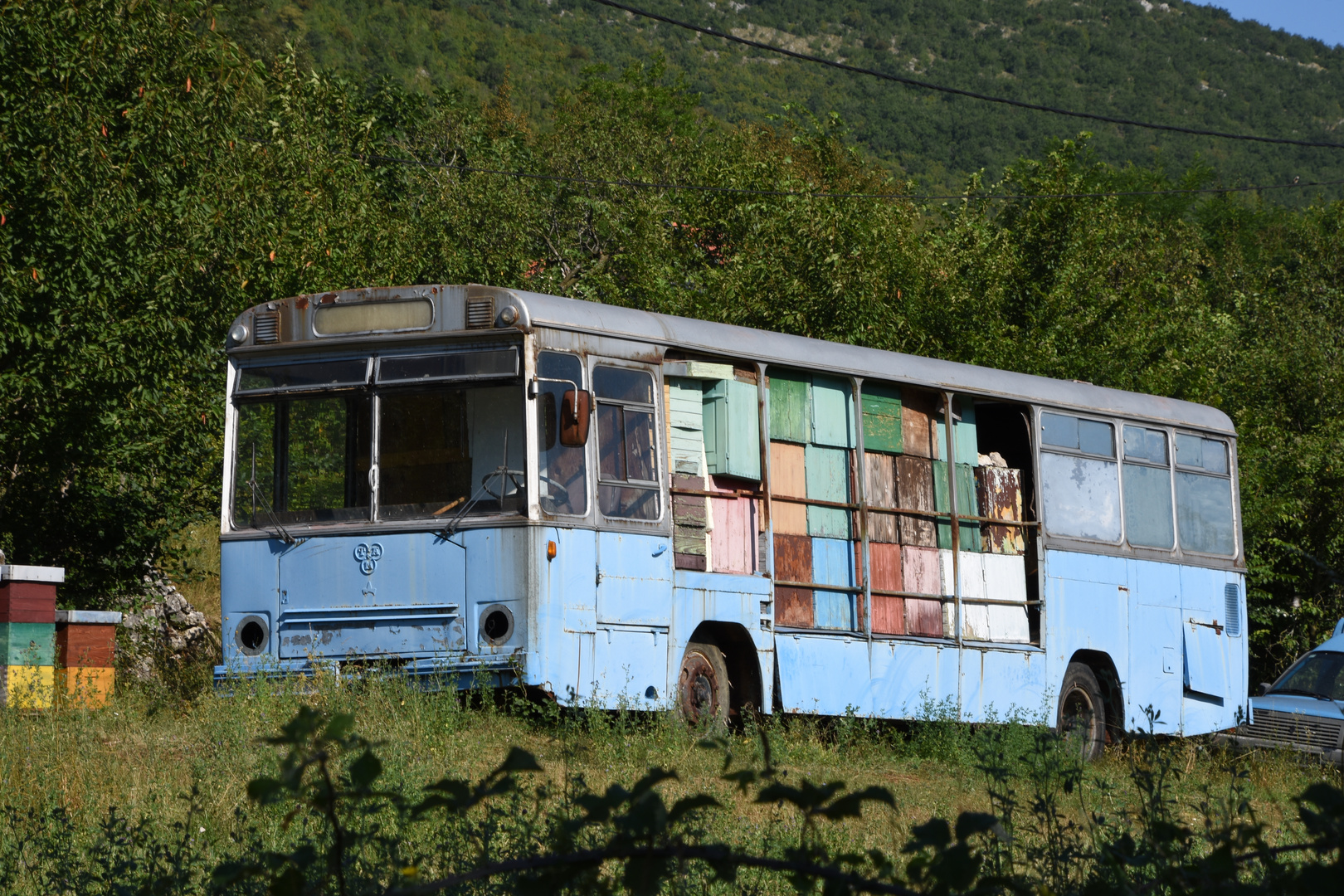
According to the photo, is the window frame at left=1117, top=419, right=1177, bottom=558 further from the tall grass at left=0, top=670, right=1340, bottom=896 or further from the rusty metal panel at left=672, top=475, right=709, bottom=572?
the rusty metal panel at left=672, top=475, right=709, bottom=572

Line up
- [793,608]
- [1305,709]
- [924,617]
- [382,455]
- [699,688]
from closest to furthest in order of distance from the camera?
[382,455] < [699,688] < [793,608] < [924,617] < [1305,709]

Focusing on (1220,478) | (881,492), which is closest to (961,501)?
(881,492)

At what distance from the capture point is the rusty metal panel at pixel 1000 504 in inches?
559

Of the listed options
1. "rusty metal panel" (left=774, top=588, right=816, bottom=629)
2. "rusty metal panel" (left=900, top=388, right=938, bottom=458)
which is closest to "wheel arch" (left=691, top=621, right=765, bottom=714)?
"rusty metal panel" (left=774, top=588, right=816, bottom=629)

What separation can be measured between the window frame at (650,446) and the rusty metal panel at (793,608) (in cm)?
151

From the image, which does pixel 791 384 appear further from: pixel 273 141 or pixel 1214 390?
pixel 1214 390

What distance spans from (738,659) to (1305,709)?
716cm

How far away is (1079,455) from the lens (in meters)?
14.9

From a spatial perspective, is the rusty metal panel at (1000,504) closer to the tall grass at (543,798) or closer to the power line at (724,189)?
the tall grass at (543,798)

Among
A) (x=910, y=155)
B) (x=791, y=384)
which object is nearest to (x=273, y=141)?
(x=791, y=384)

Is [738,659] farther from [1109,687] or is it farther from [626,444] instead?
[1109,687]

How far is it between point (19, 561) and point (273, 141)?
7319mm

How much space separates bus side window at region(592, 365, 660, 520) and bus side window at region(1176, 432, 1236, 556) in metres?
7.23

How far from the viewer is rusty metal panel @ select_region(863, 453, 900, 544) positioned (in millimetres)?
13047
